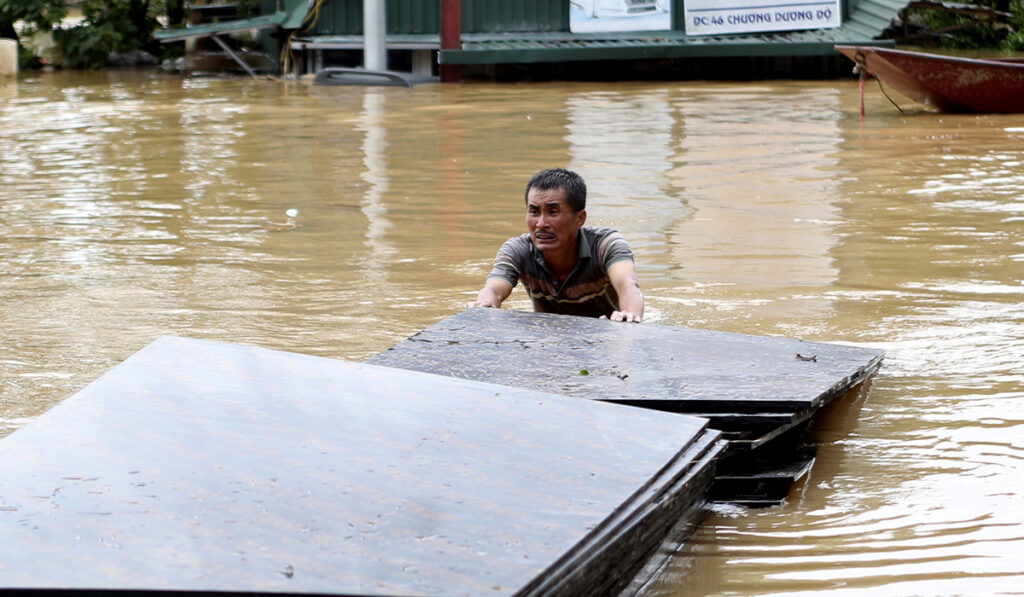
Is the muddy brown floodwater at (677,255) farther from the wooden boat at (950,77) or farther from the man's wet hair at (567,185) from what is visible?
the man's wet hair at (567,185)

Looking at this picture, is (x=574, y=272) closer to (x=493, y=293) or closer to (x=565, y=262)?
(x=565, y=262)

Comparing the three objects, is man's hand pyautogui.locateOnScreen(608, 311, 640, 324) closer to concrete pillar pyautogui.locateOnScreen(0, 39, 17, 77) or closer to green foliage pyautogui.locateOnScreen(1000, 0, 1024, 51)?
green foliage pyautogui.locateOnScreen(1000, 0, 1024, 51)

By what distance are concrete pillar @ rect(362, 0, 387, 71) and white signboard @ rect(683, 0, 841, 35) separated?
4.43m

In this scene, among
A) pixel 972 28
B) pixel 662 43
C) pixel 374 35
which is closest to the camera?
pixel 662 43

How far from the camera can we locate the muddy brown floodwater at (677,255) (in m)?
3.50

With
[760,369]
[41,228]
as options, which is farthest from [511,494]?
[41,228]

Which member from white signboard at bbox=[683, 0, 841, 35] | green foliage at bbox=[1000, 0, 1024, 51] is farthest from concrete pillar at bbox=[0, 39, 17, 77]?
green foliage at bbox=[1000, 0, 1024, 51]

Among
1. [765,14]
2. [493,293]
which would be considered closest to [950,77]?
[765,14]

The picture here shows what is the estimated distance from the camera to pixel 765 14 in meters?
17.8

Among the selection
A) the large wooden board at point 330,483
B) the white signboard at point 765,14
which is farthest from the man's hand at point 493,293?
the white signboard at point 765,14

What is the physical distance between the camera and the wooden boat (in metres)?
12.4

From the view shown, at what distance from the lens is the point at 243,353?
11.6ft

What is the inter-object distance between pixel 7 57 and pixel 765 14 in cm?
1288

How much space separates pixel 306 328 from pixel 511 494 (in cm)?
319
